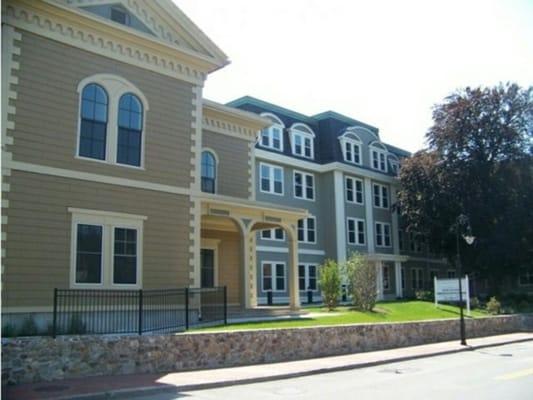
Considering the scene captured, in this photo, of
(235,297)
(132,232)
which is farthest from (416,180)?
(132,232)

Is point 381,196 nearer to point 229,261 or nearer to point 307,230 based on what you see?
point 307,230

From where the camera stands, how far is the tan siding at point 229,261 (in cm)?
2475

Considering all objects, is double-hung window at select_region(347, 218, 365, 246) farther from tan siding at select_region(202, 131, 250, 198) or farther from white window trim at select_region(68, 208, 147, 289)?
white window trim at select_region(68, 208, 147, 289)

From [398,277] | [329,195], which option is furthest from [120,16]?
[398,277]

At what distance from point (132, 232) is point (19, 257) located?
142 inches

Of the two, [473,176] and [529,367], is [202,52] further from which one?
[473,176]

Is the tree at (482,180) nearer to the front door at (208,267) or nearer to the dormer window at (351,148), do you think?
the dormer window at (351,148)

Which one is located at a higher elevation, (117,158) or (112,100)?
(112,100)

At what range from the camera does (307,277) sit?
39.3 meters

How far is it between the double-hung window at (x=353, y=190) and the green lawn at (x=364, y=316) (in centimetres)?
1285

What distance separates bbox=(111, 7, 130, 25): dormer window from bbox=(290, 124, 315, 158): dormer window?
22.5m

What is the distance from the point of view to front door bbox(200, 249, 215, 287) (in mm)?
24078

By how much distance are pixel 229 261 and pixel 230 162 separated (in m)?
4.39

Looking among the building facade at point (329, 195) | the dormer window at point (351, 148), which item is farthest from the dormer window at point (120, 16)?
the dormer window at point (351, 148)
